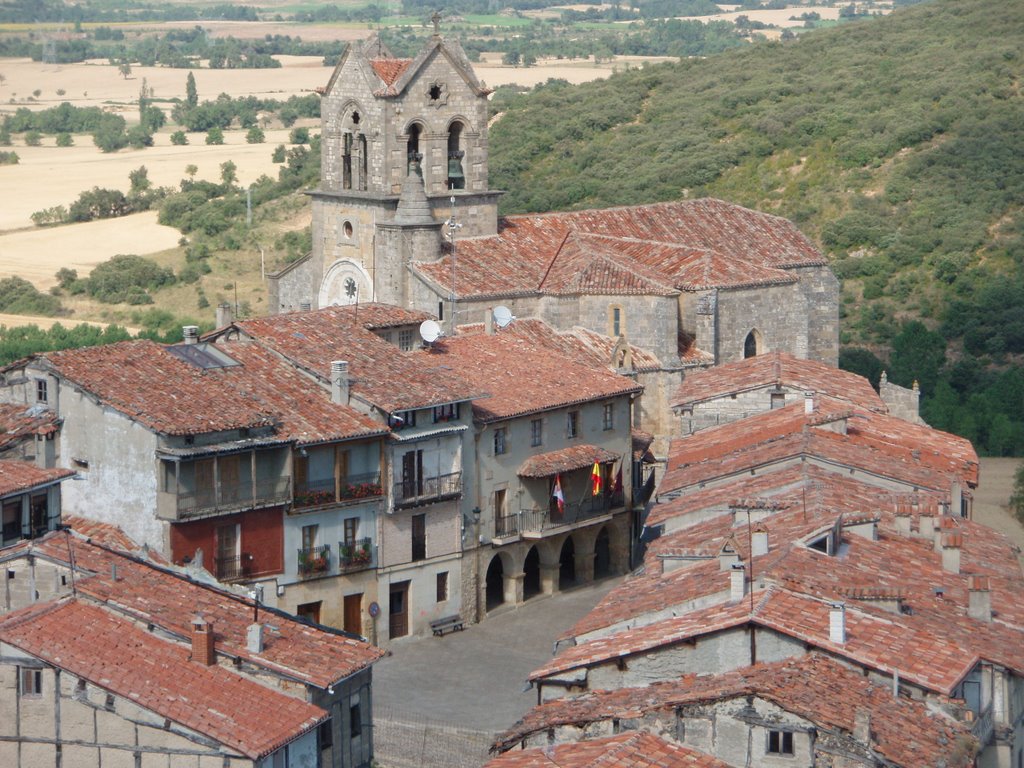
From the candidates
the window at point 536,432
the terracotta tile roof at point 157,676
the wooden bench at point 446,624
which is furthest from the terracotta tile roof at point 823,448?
the terracotta tile roof at point 157,676

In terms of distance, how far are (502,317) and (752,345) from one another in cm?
871

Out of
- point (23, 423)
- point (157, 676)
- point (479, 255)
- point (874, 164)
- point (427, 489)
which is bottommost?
point (427, 489)

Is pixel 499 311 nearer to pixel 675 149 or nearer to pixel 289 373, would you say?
pixel 289 373

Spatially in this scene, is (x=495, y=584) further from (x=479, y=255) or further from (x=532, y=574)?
(x=479, y=255)

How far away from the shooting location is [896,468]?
52344mm

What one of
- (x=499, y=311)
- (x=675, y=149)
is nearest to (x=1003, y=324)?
(x=675, y=149)

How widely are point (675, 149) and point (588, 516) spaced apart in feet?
203

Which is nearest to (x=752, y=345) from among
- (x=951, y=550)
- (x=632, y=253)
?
(x=632, y=253)

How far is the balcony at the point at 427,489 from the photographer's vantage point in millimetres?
54375

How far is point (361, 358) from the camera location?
184 feet

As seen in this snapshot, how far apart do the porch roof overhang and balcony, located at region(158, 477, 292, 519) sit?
840cm

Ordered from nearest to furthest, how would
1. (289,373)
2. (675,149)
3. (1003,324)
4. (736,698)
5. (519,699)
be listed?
1. (736,698)
2. (519,699)
3. (289,373)
4. (1003,324)
5. (675,149)

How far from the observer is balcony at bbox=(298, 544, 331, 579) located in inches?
2052

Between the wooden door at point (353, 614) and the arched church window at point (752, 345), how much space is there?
63.8 ft
